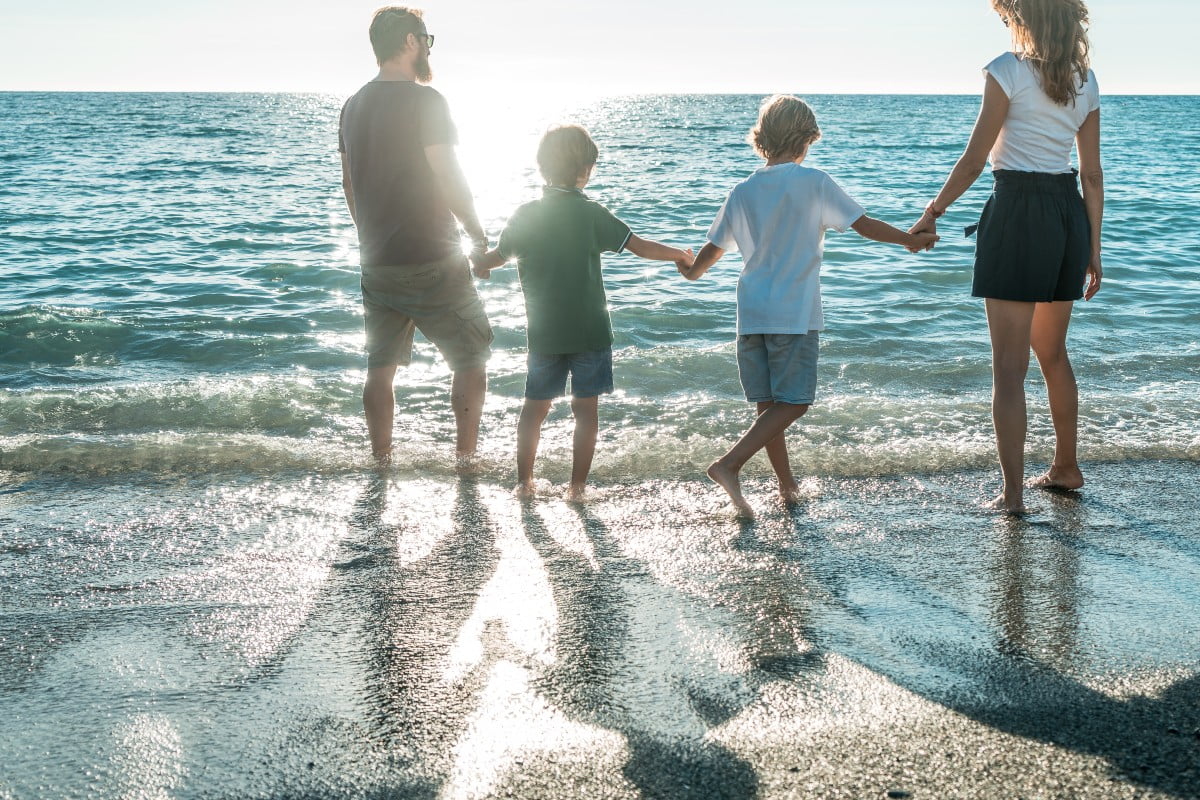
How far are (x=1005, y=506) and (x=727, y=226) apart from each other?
1627 mm

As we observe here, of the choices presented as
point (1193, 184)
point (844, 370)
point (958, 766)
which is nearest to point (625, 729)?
point (958, 766)

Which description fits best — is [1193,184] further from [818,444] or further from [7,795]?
[7,795]

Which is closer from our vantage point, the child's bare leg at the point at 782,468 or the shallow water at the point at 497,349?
the child's bare leg at the point at 782,468

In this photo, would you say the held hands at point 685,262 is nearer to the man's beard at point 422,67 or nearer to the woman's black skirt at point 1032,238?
the woman's black skirt at point 1032,238

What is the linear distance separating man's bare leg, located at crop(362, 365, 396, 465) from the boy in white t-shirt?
1.68 m

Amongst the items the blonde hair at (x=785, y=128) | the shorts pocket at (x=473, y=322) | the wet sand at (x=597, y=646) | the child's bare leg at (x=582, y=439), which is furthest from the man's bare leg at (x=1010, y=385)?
the shorts pocket at (x=473, y=322)

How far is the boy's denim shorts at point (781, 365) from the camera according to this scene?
3.98 metres

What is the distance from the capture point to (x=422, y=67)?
4.41 metres

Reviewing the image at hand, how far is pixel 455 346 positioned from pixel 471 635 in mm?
2048

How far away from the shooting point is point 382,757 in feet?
7.47

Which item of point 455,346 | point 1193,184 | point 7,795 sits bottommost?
point 7,795

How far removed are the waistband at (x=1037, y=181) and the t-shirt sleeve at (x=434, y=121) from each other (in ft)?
7.47

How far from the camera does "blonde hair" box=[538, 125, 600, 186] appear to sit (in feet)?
13.3

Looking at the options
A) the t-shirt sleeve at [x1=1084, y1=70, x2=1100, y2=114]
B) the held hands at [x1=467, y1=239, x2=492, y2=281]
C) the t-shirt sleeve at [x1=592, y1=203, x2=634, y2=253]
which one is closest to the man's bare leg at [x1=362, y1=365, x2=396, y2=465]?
the held hands at [x1=467, y1=239, x2=492, y2=281]
